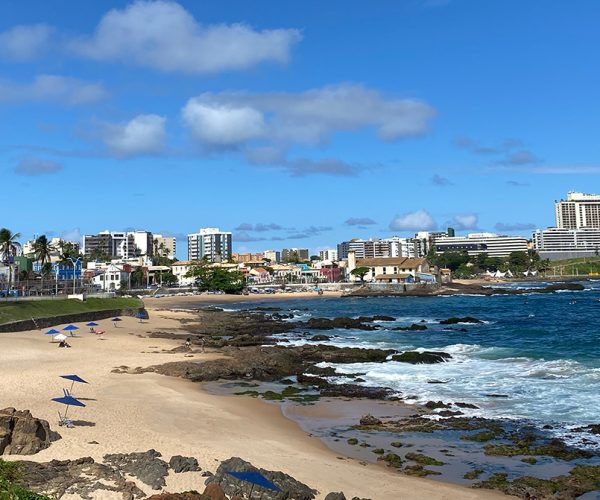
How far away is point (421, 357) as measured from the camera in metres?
36.0

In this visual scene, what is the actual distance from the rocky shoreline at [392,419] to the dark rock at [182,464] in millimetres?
5393

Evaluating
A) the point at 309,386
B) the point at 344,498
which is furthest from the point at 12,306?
the point at 344,498

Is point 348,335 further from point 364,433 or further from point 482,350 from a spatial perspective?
point 364,433

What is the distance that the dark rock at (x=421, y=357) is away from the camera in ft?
117

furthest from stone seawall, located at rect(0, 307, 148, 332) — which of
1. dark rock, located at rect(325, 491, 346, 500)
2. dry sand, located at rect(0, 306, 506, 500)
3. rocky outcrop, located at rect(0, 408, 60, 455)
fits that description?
dark rock, located at rect(325, 491, 346, 500)

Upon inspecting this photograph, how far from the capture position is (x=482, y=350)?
40875mm

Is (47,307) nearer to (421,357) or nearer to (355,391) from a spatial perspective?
(421,357)

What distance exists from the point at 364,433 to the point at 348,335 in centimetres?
3408

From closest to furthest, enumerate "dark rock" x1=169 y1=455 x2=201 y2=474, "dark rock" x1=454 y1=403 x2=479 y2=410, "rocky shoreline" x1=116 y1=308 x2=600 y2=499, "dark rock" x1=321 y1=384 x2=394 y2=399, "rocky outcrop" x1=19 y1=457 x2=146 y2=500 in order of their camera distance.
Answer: "rocky outcrop" x1=19 y1=457 x2=146 y2=500
"dark rock" x1=169 y1=455 x2=201 y2=474
"rocky shoreline" x1=116 y1=308 x2=600 y2=499
"dark rock" x1=454 y1=403 x2=479 y2=410
"dark rock" x1=321 y1=384 x2=394 y2=399

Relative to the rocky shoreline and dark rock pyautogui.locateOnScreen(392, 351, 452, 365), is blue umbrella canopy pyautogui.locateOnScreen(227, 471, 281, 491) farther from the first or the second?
dark rock pyautogui.locateOnScreen(392, 351, 452, 365)

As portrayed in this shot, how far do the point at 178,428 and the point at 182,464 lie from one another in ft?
15.9

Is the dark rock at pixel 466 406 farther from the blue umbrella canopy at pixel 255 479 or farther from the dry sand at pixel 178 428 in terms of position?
the blue umbrella canopy at pixel 255 479

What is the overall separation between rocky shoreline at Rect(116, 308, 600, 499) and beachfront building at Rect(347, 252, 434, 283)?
9495cm

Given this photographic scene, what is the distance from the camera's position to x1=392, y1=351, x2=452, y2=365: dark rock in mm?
35591
